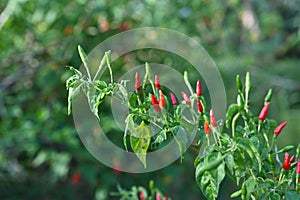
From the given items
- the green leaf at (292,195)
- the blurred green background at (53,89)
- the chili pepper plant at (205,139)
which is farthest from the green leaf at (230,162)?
the blurred green background at (53,89)

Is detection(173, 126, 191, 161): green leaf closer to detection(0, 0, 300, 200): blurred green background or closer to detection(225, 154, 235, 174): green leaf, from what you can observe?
detection(225, 154, 235, 174): green leaf

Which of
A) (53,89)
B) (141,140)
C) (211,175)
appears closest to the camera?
(211,175)

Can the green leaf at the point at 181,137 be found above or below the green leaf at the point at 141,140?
below

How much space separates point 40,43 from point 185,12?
762 millimetres

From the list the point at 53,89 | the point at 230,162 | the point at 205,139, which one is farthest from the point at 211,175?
the point at 53,89

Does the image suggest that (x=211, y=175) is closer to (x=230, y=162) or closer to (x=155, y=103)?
(x=230, y=162)

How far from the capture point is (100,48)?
8.13ft

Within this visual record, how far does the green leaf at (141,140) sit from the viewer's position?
89 centimetres

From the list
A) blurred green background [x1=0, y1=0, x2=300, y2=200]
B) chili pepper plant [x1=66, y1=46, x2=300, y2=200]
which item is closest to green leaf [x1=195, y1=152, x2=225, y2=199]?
chili pepper plant [x1=66, y1=46, x2=300, y2=200]

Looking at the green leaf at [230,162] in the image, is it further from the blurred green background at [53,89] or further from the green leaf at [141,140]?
the blurred green background at [53,89]

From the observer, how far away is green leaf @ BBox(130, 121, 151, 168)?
0.89 m

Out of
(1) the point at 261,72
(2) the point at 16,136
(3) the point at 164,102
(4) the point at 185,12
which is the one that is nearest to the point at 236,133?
(3) the point at 164,102

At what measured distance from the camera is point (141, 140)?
893 millimetres

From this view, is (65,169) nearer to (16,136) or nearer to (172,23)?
(16,136)
